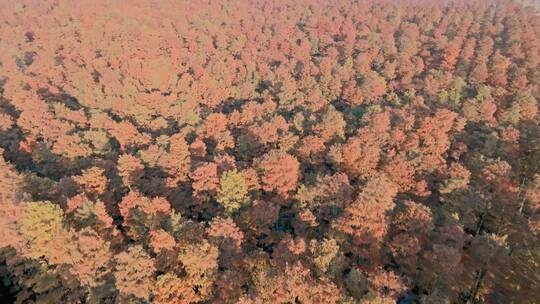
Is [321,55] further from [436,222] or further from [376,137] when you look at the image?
[436,222]

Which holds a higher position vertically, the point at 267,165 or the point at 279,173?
the point at 267,165

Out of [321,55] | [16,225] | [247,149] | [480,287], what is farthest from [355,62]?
[16,225]

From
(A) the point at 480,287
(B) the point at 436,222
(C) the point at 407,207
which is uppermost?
(C) the point at 407,207

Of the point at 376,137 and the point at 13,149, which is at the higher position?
the point at 376,137

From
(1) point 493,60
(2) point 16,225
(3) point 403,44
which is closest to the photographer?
(2) point 16,225

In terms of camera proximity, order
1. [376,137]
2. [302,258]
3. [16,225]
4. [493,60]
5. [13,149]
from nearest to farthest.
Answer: [302,258] → [16,225] → [376,137] → [13,149] → [493,60]

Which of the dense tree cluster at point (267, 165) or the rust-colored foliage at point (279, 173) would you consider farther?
the rust-colored foliage at point (279, 173)

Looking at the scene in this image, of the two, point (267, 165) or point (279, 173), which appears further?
point (267, 165)

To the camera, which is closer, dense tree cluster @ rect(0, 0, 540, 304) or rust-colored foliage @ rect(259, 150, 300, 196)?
dense tree cluster @ rect(0, 0, 540, 304)
